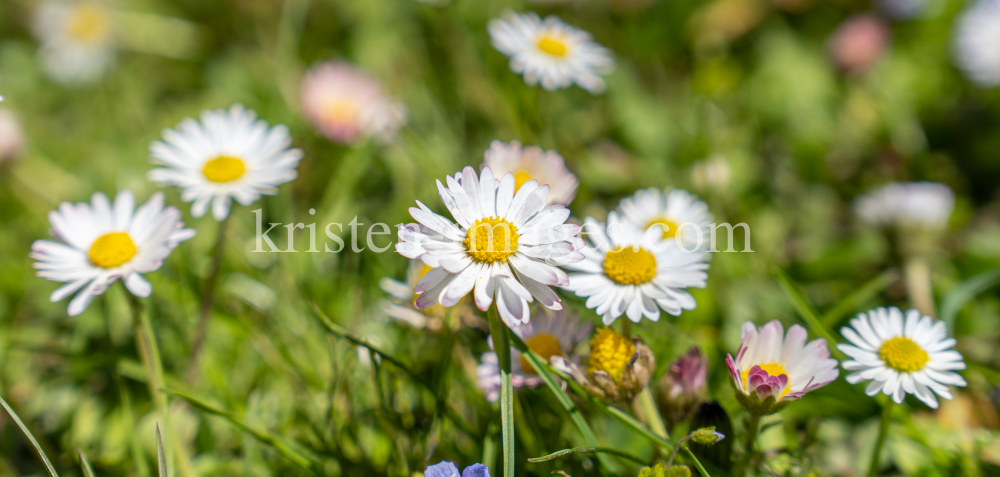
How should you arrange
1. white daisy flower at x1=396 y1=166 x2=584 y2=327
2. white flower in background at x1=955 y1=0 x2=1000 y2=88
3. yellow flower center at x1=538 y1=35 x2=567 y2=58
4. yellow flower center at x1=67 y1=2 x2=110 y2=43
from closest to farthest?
white daisy flower at x1=396 y1=166 x2=584 y2=327
yellow flower center at x1=538 y1=35 x2=567 y2=58
white flower in background at x1=955 y1=0 x2=1000 y2=88
yellow flower center at x1=67 y1=2 x2=110 y2=43

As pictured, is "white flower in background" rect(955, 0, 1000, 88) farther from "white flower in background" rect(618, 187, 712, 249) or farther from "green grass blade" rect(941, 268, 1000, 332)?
"white flower in background" rect(618, 187, 712, 249)

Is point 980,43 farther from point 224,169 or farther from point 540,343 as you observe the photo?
point 224,169

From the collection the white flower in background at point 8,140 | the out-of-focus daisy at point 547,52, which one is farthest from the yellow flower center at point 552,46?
the white flower in background at point 8,140

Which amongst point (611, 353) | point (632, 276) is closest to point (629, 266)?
point (632, 276)

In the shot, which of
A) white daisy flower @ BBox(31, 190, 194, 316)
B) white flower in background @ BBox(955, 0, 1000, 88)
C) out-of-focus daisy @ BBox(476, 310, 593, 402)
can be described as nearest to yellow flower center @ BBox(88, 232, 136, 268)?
white daisy flower @ BBox(31, 190, 194, 316)

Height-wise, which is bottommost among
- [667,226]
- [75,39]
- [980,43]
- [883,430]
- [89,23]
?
[883,430]

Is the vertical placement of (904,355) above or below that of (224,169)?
below
